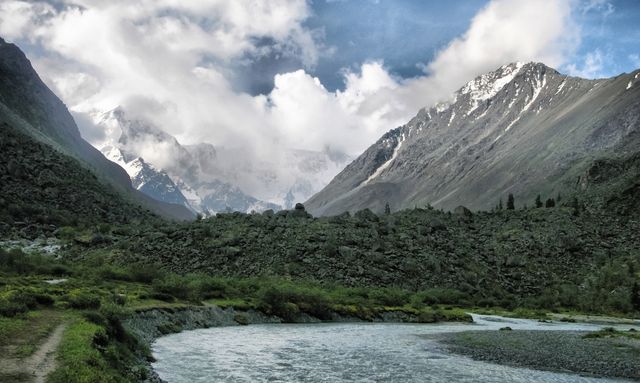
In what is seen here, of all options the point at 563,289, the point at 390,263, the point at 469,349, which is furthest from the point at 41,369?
the point at 563,289

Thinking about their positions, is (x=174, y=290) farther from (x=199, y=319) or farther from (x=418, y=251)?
(x=418, y=251)

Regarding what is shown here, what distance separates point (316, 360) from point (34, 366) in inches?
1034

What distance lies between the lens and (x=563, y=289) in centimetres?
13400

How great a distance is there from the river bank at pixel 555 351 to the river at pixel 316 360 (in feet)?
9.43

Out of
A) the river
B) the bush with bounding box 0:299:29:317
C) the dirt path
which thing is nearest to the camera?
the dirt path

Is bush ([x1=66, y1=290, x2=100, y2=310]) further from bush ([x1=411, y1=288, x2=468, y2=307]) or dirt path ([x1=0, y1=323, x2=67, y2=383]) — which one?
bush ([x1=411, y1=288, x2=468, y2=307])

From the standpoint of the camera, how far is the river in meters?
39.2

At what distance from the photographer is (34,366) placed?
1007 inches

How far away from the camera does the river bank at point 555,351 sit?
46.3m

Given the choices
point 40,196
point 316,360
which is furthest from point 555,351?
point 40,196

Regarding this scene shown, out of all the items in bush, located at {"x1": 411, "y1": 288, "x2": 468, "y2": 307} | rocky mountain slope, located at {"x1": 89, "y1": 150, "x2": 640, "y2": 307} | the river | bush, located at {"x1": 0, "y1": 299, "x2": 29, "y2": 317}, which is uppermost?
rocky mountain slope, located at {"x1": 89, "y1": 150, "x2": 640, "y2": 307}

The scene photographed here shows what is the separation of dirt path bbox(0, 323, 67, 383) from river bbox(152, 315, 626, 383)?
855cm

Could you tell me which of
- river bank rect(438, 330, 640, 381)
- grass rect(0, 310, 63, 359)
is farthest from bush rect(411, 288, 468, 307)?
grass rect(0, 310, 63, 359)

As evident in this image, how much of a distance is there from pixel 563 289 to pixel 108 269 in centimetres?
10830
